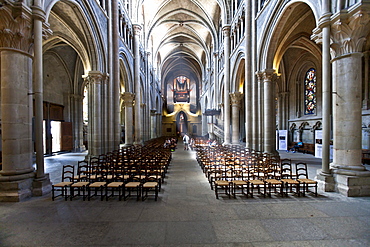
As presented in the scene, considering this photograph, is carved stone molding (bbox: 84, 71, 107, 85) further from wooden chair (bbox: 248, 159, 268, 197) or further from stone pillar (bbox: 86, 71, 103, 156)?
wooden chair (bbox: 248, 159, 268, 197)

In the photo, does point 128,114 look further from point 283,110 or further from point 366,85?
point 366,85

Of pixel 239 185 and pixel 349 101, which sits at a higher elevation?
pixel 349 101

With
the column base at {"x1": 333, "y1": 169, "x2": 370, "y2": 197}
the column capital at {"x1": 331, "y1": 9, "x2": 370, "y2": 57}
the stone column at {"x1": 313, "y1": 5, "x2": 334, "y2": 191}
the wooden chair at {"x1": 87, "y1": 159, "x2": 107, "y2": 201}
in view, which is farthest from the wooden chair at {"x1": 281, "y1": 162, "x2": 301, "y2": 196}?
the wooden chair at {"x1": 87, "y1": 159, "x2": 107, "y2": 201}

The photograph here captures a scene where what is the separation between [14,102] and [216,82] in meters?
24.3

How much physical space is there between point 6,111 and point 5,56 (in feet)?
5.24

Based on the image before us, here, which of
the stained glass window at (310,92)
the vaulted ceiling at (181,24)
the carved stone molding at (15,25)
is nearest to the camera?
the carved stone molding at (15,25)

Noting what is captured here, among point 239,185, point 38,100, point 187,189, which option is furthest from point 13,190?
point 239,185

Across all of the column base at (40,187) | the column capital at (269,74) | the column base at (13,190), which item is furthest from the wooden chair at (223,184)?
the column capital at (269,74)

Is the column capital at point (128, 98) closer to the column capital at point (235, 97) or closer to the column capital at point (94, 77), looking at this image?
the column capital at point (94, 77)

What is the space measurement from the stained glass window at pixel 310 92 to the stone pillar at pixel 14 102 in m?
21.1

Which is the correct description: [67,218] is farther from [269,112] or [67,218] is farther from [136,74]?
[136,74]

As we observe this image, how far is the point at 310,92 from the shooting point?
19172mm

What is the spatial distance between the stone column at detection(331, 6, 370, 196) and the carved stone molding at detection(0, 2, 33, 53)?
30.9 feet

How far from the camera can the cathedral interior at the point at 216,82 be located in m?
5.67
